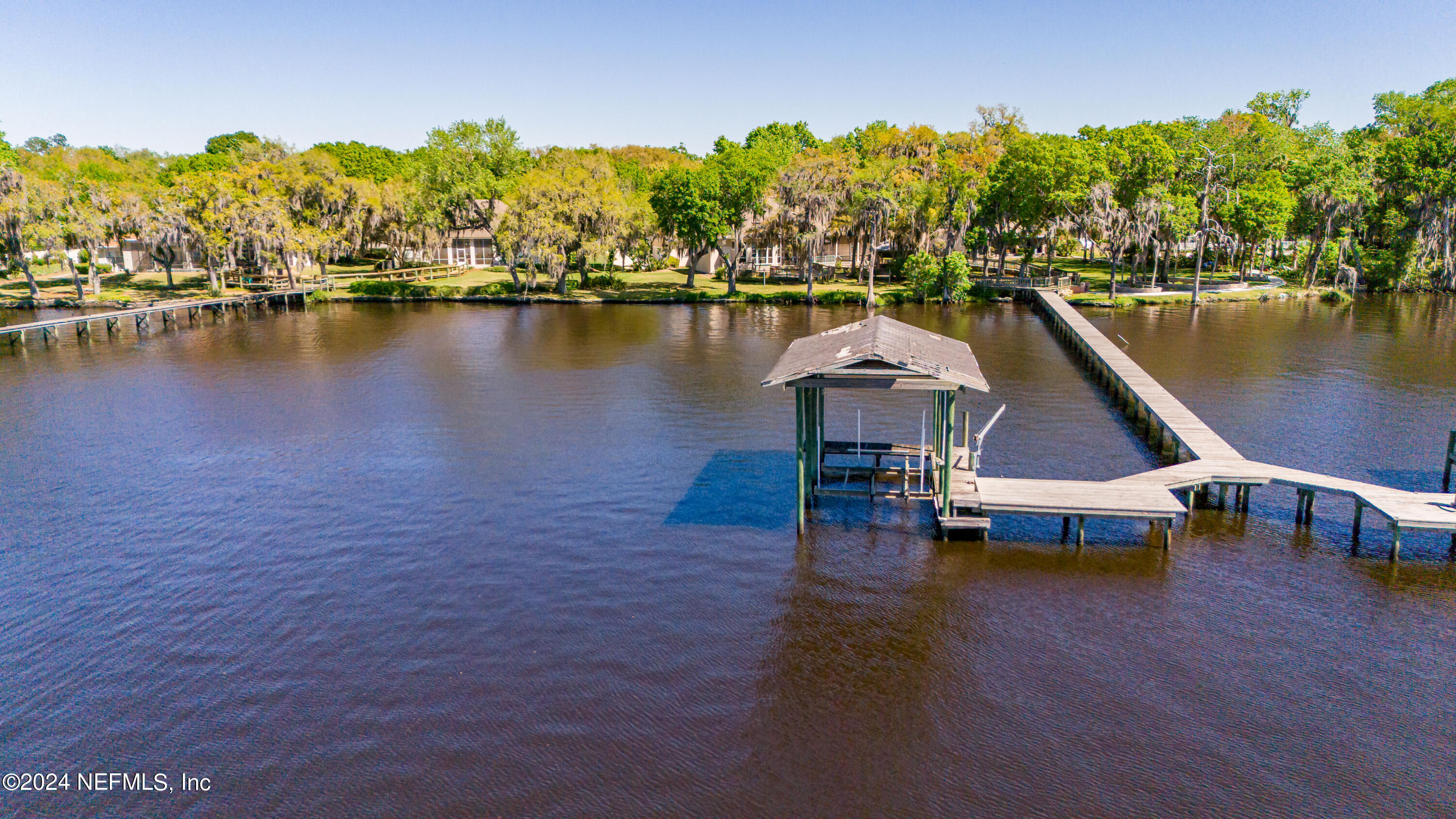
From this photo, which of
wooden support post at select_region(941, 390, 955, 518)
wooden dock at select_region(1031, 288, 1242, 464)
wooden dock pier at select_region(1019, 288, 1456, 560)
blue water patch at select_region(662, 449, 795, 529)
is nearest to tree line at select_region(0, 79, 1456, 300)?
wooden dock at select_region(1031, 288, 1242, 464)

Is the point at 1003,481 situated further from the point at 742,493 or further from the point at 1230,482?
the point at 742,493

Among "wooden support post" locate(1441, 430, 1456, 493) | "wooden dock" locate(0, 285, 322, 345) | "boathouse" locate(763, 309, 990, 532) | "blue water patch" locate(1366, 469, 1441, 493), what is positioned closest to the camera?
"boathouse" locate(763, 309, 990, 532)

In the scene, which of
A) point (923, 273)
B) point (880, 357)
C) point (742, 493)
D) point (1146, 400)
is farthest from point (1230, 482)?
point (923, 273)

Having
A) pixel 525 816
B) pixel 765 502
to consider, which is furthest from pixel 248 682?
pixel 765 502

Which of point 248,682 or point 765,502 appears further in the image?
point 765,502

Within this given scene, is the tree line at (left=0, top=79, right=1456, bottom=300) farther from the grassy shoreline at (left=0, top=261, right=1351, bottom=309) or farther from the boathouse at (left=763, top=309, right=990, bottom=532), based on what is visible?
the boathouse at (left=763, top=309, right=990, bottom=532)

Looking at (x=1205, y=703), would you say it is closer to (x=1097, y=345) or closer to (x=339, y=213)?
(x=1097, y=345)
